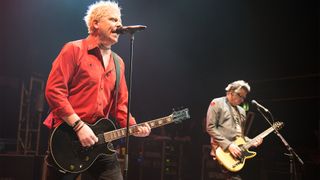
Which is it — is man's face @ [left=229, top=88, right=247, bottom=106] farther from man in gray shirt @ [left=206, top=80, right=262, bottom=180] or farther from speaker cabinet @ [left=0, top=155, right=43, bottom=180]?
speaker cabinet @ [left=0, top=155, right=43, bottom=180]

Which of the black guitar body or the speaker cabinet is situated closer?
the black guitar body

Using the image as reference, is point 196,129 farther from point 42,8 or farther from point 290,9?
point 42,8

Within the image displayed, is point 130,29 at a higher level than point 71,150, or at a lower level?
higher

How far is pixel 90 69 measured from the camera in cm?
310

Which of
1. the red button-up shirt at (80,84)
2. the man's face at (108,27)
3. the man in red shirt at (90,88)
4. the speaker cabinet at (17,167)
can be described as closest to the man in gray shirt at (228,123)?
the man in red shirt at (90,88)

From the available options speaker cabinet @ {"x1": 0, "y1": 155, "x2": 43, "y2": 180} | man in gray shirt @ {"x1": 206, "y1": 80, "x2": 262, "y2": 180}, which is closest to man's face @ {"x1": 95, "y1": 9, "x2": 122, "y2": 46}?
man in gray shirt @ {"x1": 206, "y1": 80, "x2": 262, "y2": 180}

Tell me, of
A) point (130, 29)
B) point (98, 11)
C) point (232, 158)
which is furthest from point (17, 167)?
point (130, 29)

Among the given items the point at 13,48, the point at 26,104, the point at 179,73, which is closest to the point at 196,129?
the point at 179,73

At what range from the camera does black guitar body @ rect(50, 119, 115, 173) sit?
9.36 ft

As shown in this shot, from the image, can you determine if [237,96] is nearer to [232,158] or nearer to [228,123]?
[228,123]

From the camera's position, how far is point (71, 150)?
9.52 feet

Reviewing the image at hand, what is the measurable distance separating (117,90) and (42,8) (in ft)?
18.9

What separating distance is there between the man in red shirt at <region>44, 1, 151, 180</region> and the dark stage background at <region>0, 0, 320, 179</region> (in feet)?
17.2

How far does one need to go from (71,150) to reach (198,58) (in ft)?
29.1
